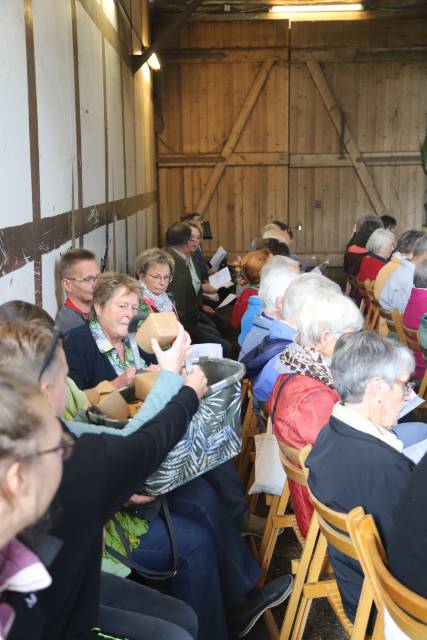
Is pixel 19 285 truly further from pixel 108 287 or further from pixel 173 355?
pixel 173 355

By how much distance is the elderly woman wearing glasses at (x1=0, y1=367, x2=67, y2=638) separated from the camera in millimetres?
1036

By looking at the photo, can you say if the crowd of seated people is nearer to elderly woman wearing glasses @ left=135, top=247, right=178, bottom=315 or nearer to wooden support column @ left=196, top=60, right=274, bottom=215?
elderly woman wearing glasses @ left=135, top=247, right=178, bottom=315

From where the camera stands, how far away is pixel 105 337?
3121 millimetres

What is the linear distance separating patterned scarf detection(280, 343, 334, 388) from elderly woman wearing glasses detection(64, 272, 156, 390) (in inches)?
26.5

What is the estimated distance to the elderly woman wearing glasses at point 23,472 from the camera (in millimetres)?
1036

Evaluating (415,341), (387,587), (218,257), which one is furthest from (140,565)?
(218,257)

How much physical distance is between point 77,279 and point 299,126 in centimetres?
777

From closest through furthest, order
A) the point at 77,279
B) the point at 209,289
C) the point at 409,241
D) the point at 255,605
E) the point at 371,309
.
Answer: the point at 255,605 < the point at 77,279 < the point at 409,241 < the point at 371,309 < the point at 209,289

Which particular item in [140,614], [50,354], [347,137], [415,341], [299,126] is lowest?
[140,614]

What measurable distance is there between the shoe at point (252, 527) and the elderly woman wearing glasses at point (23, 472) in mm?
2282

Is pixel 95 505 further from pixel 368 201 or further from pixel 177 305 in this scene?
pixel 368 201

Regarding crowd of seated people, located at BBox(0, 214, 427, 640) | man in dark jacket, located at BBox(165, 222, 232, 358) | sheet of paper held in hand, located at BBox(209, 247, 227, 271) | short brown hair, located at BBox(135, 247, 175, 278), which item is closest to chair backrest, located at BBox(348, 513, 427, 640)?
crowd of seated people, located at BBox(0, 214, 427, 640)

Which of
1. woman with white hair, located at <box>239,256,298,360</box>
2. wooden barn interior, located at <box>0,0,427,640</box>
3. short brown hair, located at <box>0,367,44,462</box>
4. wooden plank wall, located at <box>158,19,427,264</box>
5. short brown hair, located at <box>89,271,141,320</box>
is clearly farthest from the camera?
wooden plank wall, located at <box>158,19,427,264</box>

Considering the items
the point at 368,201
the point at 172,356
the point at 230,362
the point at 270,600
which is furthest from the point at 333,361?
the point at 368,201
